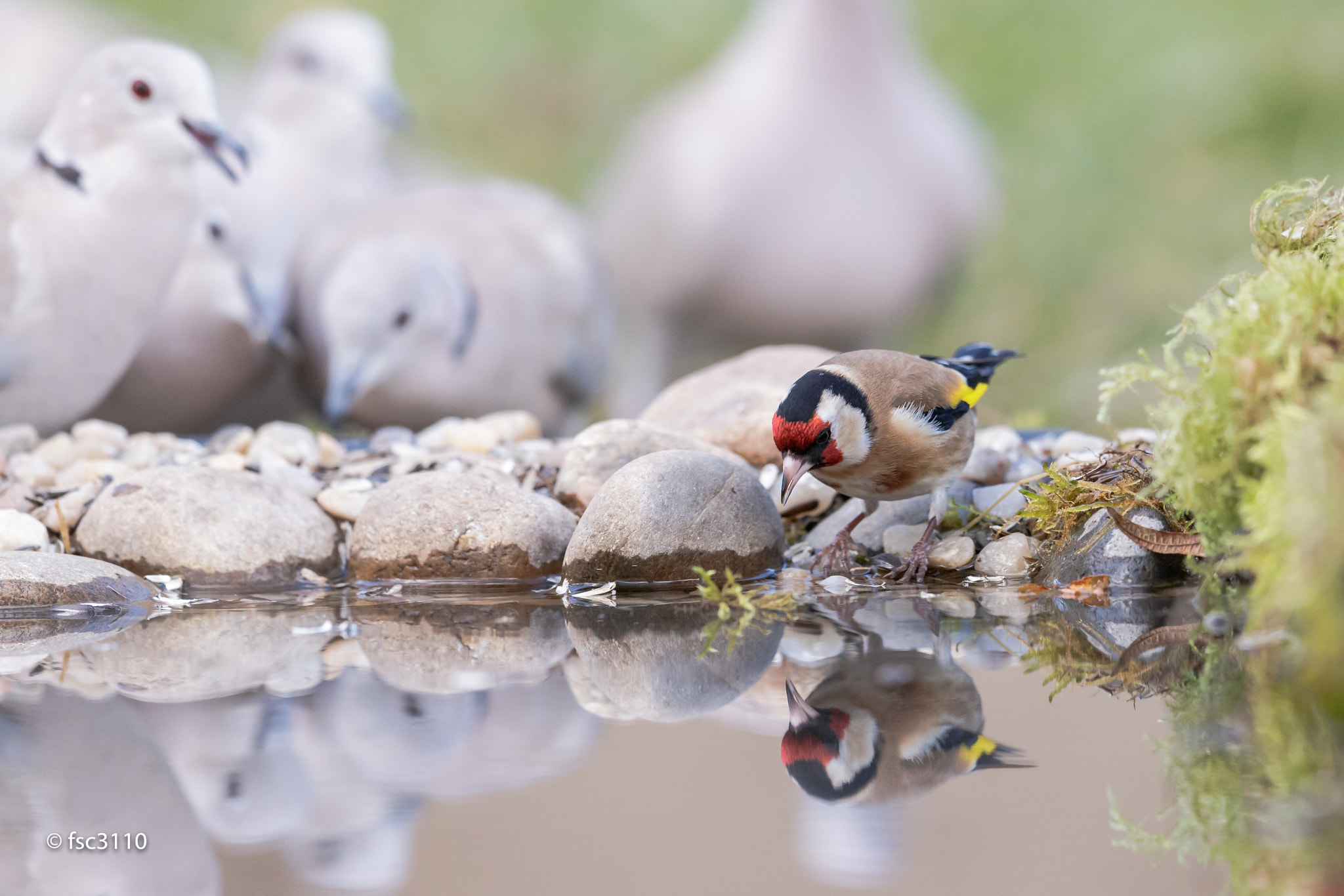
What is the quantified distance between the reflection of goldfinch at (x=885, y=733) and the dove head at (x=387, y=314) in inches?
55.5

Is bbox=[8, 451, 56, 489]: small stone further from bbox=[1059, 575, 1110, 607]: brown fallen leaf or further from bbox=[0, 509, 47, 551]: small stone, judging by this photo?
bbox=[1059, 575, 1110, 607]: brown fallen leaf

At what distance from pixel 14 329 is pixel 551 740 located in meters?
1.52

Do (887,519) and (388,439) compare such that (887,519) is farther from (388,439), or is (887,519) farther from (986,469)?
(388,439)

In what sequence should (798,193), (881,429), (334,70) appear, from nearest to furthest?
(881,429), (798,193), (334,70)

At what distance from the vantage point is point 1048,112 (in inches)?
161

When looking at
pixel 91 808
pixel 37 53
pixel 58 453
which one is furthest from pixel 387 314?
pixel 37 53

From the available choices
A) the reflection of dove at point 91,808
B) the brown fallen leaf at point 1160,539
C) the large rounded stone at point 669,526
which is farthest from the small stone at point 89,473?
the brown fallen leaf at point 1160,539

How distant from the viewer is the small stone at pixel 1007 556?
60.9 inches

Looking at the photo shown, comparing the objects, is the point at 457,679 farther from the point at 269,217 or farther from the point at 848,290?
the point at 848,290

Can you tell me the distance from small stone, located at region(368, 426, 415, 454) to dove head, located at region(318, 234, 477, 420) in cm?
9

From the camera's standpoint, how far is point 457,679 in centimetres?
114

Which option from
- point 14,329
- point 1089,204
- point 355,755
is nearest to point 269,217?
point 14,329

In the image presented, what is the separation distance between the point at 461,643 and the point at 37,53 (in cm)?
292

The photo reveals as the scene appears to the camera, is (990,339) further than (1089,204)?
No
